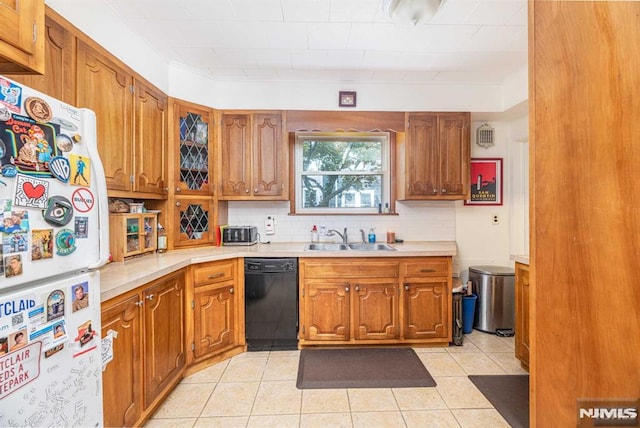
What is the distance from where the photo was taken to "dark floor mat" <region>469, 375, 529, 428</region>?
1760mm

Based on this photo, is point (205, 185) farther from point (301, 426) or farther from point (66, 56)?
point (301, 426)

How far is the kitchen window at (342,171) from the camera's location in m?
3.19

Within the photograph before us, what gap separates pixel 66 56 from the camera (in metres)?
1.52

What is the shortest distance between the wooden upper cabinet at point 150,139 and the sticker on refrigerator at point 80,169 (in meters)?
1.08

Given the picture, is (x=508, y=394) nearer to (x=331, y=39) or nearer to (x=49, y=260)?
(x=49, y=260)

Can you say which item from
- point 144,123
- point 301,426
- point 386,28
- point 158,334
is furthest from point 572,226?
point 144,123

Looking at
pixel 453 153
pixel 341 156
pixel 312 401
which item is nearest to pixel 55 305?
pixel 312 401

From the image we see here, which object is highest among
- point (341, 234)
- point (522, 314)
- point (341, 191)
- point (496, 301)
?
point (341, 191)

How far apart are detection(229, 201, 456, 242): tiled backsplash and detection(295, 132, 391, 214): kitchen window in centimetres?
13

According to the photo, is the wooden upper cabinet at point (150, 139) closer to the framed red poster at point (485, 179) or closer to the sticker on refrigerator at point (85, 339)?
the sticker on refrigerator at point (85, 339)

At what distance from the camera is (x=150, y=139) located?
2.25m

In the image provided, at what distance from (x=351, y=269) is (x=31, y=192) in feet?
6.82

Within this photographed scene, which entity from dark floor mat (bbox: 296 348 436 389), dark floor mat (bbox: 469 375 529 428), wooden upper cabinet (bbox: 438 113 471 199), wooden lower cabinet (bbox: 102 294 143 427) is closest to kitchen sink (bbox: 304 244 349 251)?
dark floor mat (bbox: 296 348 436 389)

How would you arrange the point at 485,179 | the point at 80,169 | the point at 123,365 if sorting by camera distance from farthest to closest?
the point at 485,179
the point at 123,365
the point at 80,169
